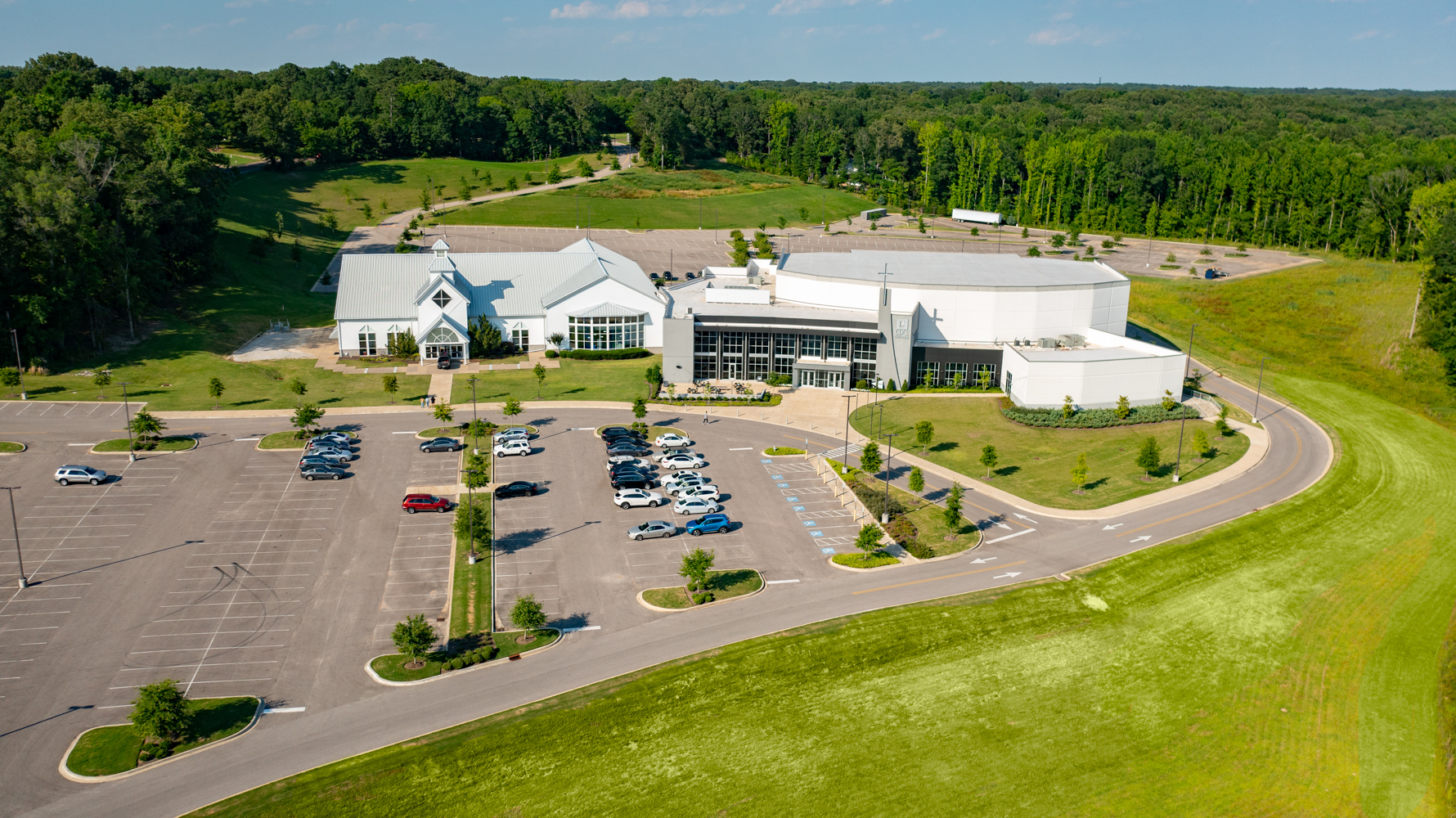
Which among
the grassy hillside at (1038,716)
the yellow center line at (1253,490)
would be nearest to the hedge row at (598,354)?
the grassy hillside at (1038,716)

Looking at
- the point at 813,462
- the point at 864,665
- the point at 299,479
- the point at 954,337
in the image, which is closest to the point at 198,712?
the point at 299,479

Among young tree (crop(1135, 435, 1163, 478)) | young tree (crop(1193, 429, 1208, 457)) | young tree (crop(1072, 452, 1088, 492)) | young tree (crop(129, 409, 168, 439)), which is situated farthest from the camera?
young tree (crop(1193, 429, 1208, 457))

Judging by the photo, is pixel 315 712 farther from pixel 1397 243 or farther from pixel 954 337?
pixel 1397 243

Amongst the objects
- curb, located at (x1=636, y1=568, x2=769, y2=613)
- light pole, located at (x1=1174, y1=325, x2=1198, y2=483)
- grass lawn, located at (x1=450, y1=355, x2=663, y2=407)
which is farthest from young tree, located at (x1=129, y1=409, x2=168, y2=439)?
light pole, located at (x1=1174, y1=325, x2=1198, y2=483)

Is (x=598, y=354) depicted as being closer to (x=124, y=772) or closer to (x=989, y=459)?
(x=989, y=459)

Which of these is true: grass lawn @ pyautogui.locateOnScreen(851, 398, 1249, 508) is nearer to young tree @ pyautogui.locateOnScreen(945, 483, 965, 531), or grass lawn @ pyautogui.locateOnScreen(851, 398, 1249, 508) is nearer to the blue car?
young tree @ pyautogui.locateOnScreen(945, 483, 965, 531)

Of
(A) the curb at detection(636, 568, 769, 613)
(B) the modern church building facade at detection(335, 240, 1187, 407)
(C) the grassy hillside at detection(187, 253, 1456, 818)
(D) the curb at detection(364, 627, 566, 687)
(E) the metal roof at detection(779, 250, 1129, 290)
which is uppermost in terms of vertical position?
(E) the metal roof at detection(779, 250, 1129, 290)
